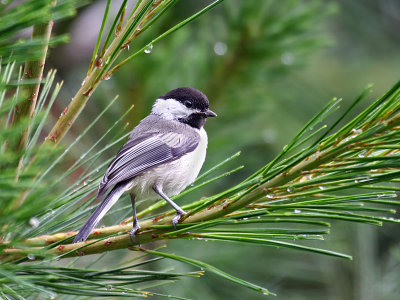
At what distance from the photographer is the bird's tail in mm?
1014

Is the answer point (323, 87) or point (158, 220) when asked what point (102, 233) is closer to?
point (158, 220)

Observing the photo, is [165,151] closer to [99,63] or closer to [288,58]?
[288,58]

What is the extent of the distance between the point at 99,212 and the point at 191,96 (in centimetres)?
87

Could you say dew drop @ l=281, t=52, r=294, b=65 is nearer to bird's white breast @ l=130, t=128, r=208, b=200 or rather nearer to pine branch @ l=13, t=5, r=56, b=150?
bird's white breast @ l=130, t=128, r=208, b=200

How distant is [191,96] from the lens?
196 centimetres

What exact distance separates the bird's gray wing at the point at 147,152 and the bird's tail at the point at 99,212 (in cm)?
2

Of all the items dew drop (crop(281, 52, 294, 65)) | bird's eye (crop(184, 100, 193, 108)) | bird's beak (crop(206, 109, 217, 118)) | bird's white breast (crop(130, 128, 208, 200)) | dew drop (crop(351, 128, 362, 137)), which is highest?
dew drop (crop(281, 52, 294, 65))

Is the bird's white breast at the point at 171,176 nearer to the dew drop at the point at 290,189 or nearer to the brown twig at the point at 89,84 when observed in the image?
the brown twig at the point at 89,84

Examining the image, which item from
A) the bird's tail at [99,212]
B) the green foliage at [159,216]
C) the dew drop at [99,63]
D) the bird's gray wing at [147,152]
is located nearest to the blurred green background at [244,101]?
the bird's gray wing at [147,152]

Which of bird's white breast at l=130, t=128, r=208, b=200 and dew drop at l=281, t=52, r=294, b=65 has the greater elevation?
dew drop at l=281, t=52, r=294, b=65

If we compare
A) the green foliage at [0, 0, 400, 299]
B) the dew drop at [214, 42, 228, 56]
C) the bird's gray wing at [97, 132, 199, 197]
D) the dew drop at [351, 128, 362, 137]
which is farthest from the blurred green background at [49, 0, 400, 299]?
the dew drop at [351, 128, 362, 137]

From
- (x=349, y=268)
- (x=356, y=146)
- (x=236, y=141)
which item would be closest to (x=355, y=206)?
(x=356, y=146)

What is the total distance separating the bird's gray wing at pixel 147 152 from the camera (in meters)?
1.56

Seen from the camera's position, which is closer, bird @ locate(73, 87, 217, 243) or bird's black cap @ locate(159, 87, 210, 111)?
bird @ locate(73, 87, 217, 243)
